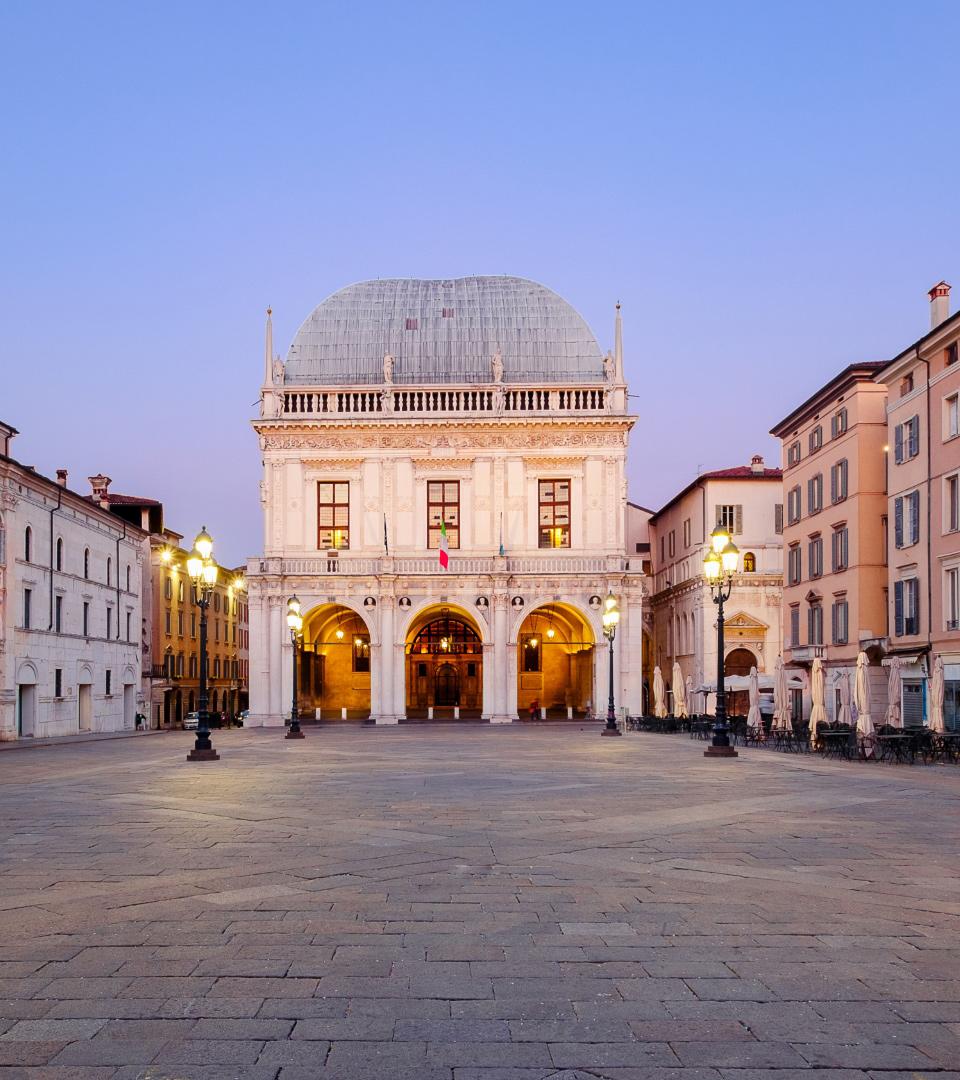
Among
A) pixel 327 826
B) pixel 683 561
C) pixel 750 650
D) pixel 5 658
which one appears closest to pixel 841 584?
pixel 750 650

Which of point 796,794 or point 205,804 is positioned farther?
point 796,794

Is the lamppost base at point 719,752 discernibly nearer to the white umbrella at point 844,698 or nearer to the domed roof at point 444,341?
the white umbrella at point 844,698

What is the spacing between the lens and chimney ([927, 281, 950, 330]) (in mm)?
44281

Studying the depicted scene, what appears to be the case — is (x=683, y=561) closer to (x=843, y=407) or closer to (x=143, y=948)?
(x=843, y=407)

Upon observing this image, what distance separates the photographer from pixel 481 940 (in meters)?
8.50

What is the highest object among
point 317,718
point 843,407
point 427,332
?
point 427,332

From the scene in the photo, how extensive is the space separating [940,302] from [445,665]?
123 feet

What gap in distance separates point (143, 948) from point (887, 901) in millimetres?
6213

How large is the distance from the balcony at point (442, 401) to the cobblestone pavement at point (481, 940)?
148 feet

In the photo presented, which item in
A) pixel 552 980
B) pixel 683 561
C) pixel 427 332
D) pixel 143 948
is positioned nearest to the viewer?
pixel 552 980

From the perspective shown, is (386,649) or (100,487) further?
(100,487)

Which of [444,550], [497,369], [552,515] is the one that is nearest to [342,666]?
[444,550]

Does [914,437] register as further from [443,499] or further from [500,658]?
[443,499]

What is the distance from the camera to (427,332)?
65.8 meters
